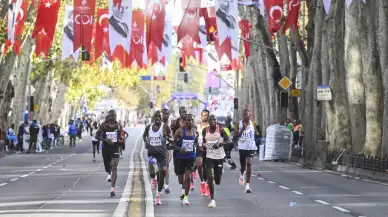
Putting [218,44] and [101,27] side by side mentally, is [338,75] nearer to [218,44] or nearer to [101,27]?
[218,44]

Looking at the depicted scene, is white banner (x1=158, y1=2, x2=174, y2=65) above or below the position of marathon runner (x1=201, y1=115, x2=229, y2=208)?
above

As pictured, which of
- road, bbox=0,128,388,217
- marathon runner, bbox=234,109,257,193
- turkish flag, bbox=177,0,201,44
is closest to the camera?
road, bbox=0,128,388,217

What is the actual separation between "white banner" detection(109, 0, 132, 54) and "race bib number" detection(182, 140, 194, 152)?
20.2 metres

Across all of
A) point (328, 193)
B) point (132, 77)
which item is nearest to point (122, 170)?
point (328, 193)

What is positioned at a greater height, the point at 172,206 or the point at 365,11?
the point at 365,11

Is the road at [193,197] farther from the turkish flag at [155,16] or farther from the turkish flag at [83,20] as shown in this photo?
the turkish flag at [155,16]

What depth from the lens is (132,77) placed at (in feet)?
242

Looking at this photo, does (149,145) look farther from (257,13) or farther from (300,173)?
(257,13)

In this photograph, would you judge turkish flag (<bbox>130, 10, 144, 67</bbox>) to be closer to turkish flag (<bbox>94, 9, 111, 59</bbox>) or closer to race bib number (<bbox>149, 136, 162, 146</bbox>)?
turkish flag (<bbox>94, 9, 111, 59</bbox>)

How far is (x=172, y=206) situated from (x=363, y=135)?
15.8 m

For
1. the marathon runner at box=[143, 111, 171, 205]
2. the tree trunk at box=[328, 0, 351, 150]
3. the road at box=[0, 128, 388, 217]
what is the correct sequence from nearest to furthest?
1. the road at box=[0, 128, 388, 217]
2. the marathon runner at box=[143, 111, 171, 205]
3. the tree trunk at box=[328, 0, 351, 150]

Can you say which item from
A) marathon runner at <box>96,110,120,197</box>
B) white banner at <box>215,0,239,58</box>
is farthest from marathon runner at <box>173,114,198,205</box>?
white banner at <box>215,0,239,58</box>

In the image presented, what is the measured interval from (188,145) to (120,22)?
2101cm

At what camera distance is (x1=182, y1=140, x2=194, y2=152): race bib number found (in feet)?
64.1
